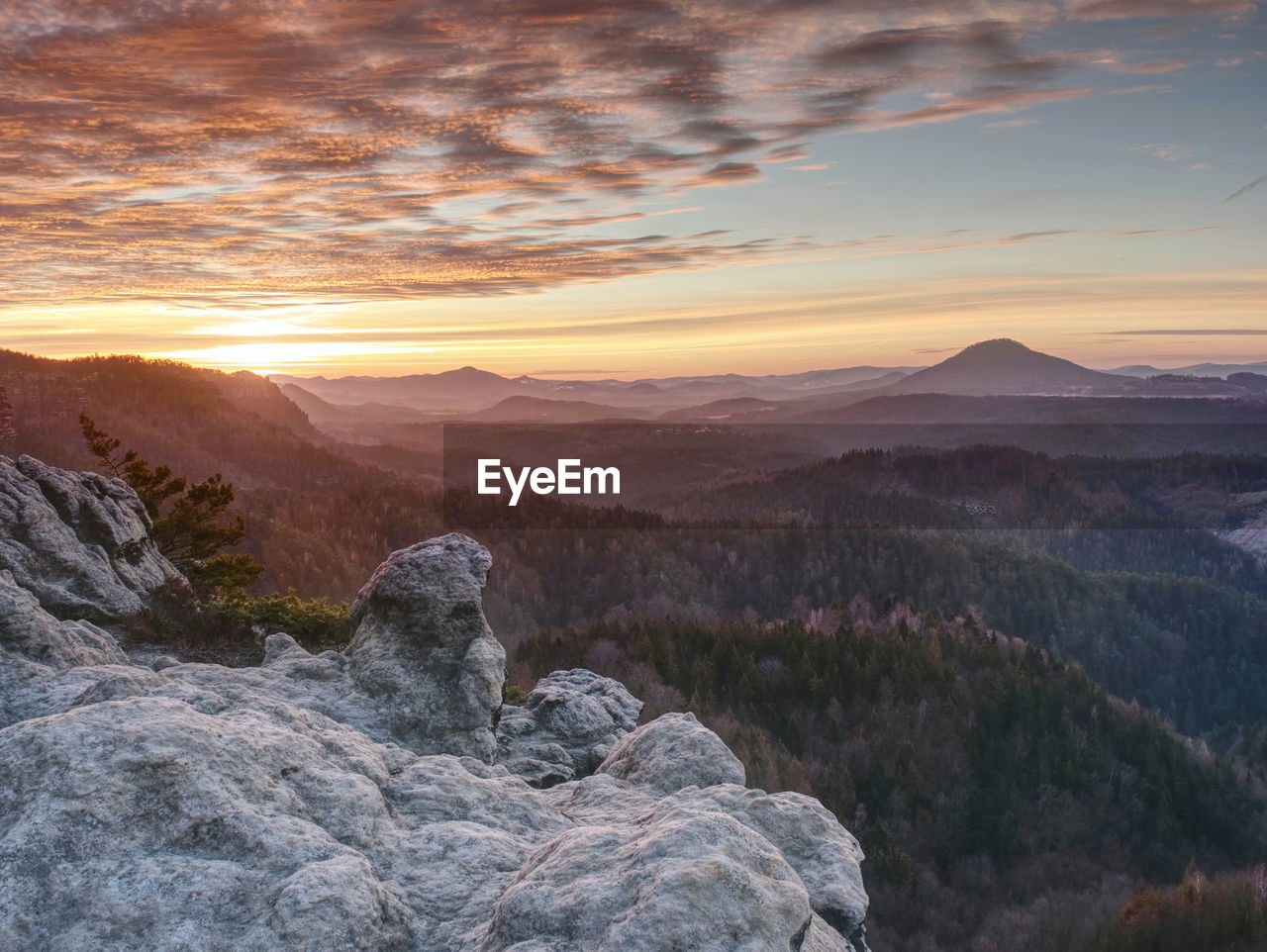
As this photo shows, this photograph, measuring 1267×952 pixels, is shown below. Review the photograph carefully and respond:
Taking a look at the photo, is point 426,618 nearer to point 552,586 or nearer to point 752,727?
point 752,727

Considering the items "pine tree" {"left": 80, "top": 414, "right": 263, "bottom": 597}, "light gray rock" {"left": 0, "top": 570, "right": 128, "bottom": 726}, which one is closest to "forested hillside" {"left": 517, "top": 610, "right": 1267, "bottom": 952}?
"pine tree" {"left": 80, "top": 414, "right": 263, "bottom": 597}

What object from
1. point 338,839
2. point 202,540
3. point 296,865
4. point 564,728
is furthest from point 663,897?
point 202,540

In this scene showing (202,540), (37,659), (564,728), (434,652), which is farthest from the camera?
(202,540)

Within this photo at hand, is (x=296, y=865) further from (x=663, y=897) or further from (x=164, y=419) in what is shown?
(x=164, y=419)

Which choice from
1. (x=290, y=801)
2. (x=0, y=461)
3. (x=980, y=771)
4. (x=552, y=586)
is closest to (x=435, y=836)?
(x=290, y=801)

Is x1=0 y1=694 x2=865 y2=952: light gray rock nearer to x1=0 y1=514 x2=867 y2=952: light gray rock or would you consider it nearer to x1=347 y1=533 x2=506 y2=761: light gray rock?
x1=0 y1=514 x2=867 y2=952: light gray rock
